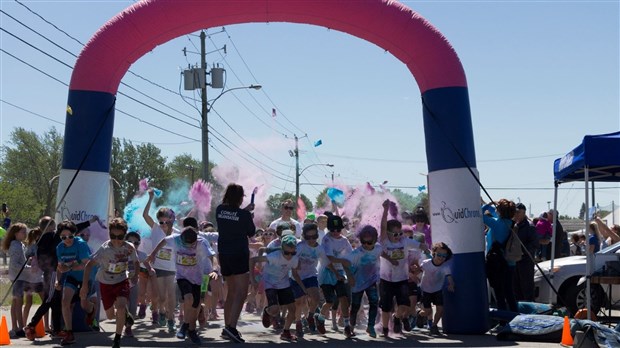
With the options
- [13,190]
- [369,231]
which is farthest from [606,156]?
[13,190]

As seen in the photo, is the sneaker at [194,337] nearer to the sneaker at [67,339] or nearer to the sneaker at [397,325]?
the sneaker at [67,339]

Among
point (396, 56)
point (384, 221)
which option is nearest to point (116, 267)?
point (384, 221)

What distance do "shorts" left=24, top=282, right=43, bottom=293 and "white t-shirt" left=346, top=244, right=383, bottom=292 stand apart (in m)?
4.52

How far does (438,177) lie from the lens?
42.4 ft

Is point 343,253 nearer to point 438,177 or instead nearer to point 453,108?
point 438,177

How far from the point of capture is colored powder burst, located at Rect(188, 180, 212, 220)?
18.1 metres

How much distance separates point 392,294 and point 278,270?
1670 millimetres

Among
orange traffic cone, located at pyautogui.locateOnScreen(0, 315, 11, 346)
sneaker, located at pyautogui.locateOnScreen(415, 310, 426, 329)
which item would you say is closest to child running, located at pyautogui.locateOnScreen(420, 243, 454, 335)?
sneaker, located at pyautogui.locateOnScreen(415, 310, 426, 329)

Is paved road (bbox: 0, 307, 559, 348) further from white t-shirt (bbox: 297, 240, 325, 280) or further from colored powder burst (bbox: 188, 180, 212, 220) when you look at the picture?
colored powder burst (bbox: 188, 180, 212, 220)

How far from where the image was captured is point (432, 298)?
1289 centimetres

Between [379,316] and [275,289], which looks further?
[379,316]

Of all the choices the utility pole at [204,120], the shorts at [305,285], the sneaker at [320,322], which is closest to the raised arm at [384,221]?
the shorts at [305,285]

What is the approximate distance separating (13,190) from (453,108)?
4591 cm

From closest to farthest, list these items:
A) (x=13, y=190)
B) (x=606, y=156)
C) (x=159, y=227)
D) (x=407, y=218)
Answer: (x=606, y=156) → (x=159, y=227) → (x=407, y=218) → (x=13, y=190)
